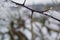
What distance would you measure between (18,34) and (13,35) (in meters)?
0.05

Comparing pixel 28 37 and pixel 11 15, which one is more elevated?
pixel 11 15

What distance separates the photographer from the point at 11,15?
1.92m

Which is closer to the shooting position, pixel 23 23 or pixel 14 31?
pixel 14 31

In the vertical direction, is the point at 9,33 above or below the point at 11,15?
below

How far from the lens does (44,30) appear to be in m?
2.05

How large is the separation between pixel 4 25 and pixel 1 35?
0.42 feet

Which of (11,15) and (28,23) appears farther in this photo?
(28,23)

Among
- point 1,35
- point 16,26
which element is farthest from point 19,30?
point 1,35

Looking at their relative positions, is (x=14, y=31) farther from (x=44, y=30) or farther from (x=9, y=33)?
(x=44, y=30)

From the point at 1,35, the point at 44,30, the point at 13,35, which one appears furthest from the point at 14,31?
the point at 44,30

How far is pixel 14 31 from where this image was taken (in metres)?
1.96

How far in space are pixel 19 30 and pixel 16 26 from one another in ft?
0.17

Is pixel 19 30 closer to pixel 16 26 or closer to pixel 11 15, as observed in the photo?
pixel 16 26

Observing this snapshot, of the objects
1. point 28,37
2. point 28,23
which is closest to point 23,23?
point 28,23
